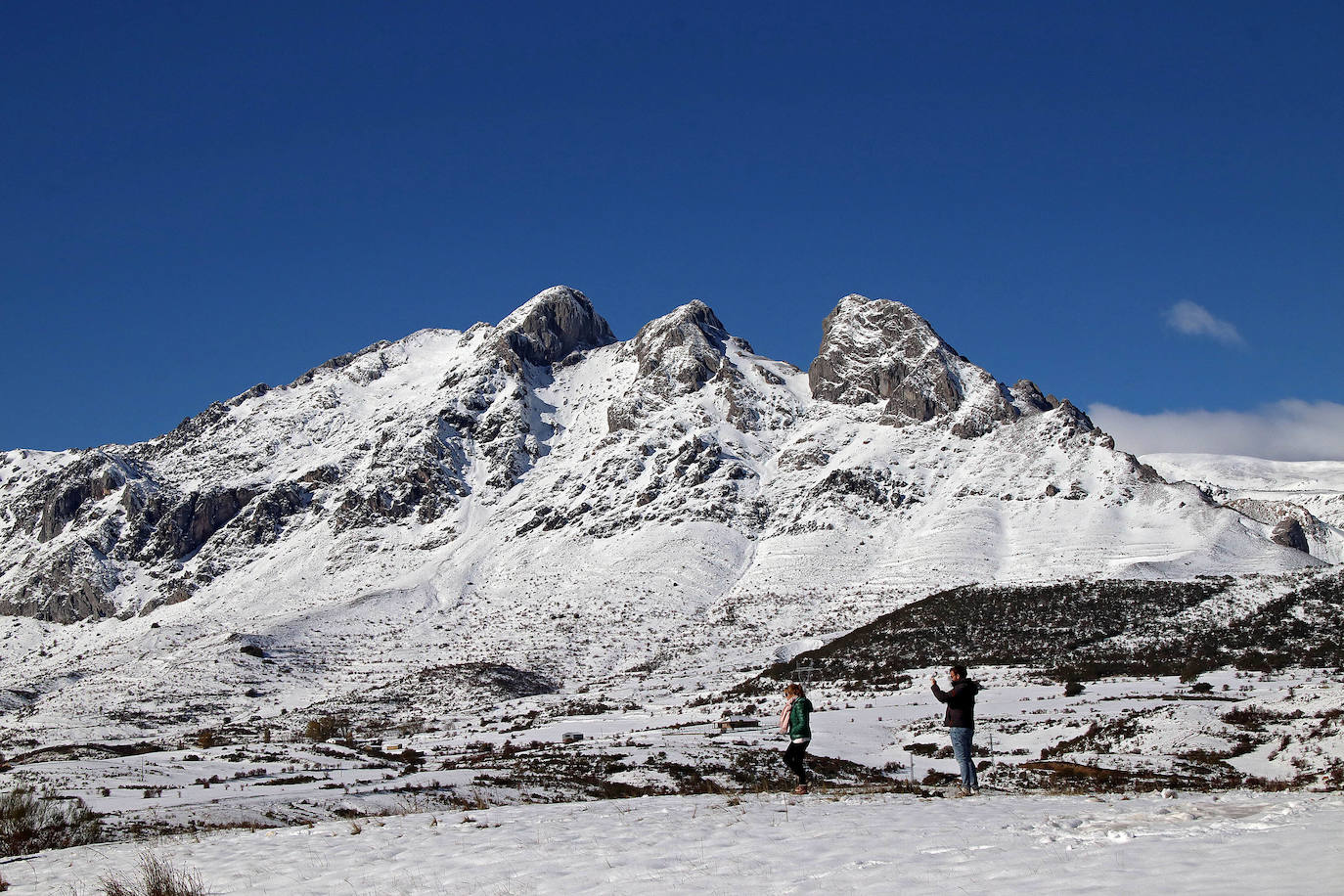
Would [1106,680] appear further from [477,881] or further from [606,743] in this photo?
[477,881]

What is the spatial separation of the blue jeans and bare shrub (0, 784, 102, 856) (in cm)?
1493

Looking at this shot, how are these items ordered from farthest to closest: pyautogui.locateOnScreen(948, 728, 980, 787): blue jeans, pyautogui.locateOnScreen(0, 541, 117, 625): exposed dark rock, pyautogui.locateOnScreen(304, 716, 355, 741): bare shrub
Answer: pyautogui.locateOnScreen(0, 541, 117, 625): exposed dark rock, pyautogui.locateOnScreen(304, 716, 355, 741): bare shrub, pyautogui.locateOnScreen(948, 728, 980, 787): blue jeans

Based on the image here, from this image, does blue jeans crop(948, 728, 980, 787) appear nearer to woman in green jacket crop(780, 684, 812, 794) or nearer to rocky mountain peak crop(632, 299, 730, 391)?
woman in green jacket crop(780, 684, 812, 794)

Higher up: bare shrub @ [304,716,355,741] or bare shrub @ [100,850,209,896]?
bare shrub @ [100,850,209,896]

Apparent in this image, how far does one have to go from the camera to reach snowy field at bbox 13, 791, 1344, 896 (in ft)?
33.1

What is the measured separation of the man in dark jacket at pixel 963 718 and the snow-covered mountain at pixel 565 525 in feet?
201

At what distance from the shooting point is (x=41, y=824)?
730 inches

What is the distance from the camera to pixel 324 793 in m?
24.8

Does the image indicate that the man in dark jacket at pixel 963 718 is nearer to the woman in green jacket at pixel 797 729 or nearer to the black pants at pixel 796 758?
the woman in green jacket at pixel 797 729

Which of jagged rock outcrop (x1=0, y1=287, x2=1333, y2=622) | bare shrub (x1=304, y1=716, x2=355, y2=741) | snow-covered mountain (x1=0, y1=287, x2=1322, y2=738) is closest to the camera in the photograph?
bare shrub (x1=304, y1=716, x2=355, y2=741)

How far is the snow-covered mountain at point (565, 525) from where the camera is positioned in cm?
9738

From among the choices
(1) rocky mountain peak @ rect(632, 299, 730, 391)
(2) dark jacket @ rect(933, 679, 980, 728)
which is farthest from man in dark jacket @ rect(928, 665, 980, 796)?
(1) rocky mountain peak @ rect(632, 299, 730, 391)

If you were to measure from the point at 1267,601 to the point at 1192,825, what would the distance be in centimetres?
7568

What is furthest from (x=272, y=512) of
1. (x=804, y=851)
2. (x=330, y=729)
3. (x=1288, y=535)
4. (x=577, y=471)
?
(x=804, y=851)
